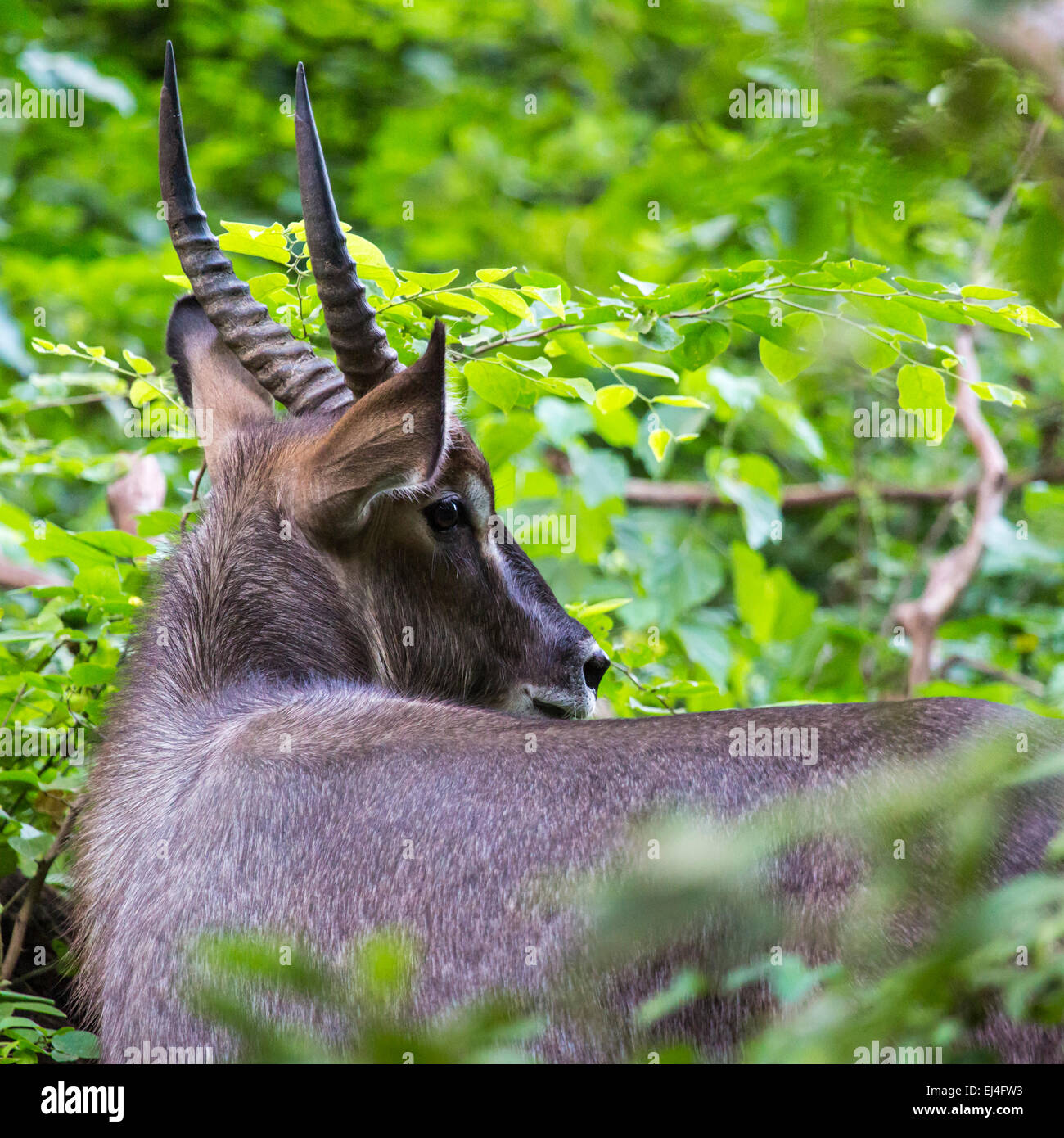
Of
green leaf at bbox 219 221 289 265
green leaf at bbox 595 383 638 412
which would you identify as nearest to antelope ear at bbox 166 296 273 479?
green leaf at bbox 219 221 289 265

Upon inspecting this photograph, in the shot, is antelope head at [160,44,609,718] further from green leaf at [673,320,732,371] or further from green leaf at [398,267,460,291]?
green leaf at [673,320,732,371]

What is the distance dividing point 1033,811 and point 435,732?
1462mm

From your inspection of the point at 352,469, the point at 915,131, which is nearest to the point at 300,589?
the point at 352,469

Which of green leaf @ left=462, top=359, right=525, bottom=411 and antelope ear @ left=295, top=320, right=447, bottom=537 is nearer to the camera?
antelope ear @ left=295, top=320, right=447, bottom=537

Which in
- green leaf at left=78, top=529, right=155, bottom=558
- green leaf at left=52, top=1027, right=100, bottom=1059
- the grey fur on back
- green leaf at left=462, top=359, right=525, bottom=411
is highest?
green leaf at left=462, top=359, right=525, bottom=411

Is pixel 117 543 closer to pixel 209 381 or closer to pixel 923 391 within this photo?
pixel 209 381

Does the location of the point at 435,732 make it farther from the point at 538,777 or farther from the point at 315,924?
the point at 315,924

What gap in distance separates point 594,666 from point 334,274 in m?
1.62

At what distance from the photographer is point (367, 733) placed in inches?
132

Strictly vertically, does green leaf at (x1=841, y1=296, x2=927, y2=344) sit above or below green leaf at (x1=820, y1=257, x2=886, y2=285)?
below

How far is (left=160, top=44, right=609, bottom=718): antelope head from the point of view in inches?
149

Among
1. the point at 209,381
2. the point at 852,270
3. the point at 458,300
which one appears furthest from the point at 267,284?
the point at 852,270

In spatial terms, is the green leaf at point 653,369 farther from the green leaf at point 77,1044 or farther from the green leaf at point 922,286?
the green leaf at point 77,1044

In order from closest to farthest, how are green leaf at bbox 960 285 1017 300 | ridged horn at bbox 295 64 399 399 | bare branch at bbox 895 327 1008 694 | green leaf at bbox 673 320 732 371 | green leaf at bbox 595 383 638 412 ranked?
green leaf at bbox 960 285 1017 300 → ridged horn at bbox 295 64 399 399 → green leaf at bbox 673 320 732 371 → green leaf at bbox 595 383 638 412 → bare branch at bbox 895 327 1008 694
